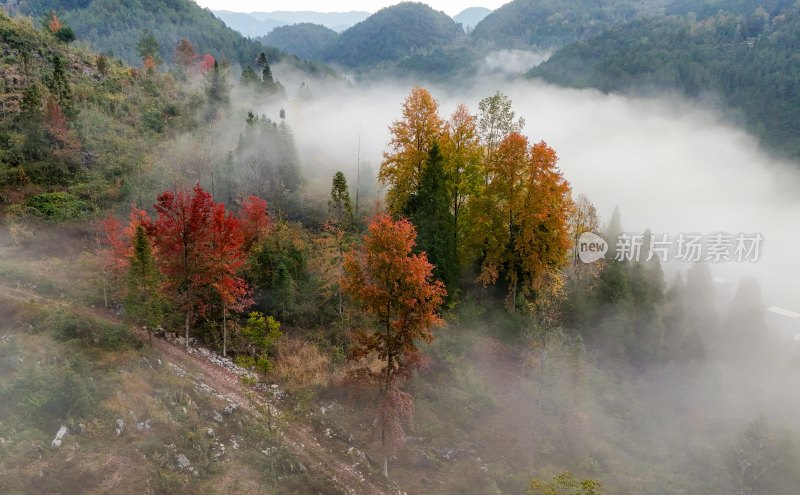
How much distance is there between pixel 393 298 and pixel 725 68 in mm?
183887

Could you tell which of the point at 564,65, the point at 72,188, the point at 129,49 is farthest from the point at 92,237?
the point at 564,65

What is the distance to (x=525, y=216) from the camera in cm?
3612

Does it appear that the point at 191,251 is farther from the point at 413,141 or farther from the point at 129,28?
the point at 129,28

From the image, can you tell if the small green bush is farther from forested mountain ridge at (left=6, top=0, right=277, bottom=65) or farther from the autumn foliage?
forested mountain ridge at (left=6, top=0, right=277, bottom=65)

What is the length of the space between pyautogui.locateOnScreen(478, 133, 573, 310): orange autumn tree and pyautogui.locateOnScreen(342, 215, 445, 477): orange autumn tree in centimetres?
1506

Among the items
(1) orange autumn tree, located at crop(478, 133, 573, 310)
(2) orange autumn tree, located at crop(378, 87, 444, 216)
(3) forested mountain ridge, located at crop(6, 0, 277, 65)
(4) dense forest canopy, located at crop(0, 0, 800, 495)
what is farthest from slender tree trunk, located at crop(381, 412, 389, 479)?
(3) forested mountain ridge, located at crop(6, 0, 277, 65)

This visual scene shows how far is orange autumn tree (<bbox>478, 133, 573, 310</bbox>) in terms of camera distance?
35.7 metres

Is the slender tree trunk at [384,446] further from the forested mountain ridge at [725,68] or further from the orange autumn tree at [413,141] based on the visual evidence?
the forested mountain ridge at [725,68]

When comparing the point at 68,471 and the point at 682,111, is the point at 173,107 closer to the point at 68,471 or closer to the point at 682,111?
the point at 68,471

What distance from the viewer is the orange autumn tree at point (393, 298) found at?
22.4 metres

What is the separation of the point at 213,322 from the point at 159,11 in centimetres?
20981

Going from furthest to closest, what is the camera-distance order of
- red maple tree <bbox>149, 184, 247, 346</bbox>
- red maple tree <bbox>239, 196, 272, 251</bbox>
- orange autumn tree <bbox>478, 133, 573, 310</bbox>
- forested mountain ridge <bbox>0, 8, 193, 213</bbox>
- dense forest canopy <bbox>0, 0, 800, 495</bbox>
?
forested mountain ridge <bbox>0, 8, 193, 213</bbox>
red maple tree <bbox>239, 196, 272, 251</bbox>
orange autumn tree <bbox>478, 133, 573, 310</bbox>
red maple tree <bbox>149, 184, 247, 346</bbox>
dense forest canopy <bbox>0, 0, 800, 495</bbox>
